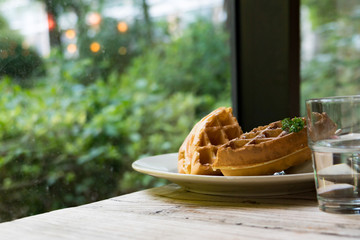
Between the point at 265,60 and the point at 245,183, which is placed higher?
the point at 265,60

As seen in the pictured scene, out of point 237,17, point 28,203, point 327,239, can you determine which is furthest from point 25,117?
point 327,239

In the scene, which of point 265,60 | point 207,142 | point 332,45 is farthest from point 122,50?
point 332,45

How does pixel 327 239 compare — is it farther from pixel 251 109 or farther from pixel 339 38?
pixel 339 38

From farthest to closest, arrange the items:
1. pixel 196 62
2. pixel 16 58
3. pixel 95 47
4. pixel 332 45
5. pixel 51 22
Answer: pixel 332 45 < pixel 196 62 < pixel 95 47 < pixel 51 22 < pixel 16 58

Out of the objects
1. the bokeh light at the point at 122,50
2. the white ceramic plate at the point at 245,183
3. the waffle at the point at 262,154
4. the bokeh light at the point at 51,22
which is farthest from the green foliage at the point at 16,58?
the waffle at the point at 262,154

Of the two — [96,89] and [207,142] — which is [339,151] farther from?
[96,89]

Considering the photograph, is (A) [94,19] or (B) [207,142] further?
(A) [94,19]

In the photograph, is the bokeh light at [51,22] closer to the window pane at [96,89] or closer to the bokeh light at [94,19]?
the window pane at [96,89]
